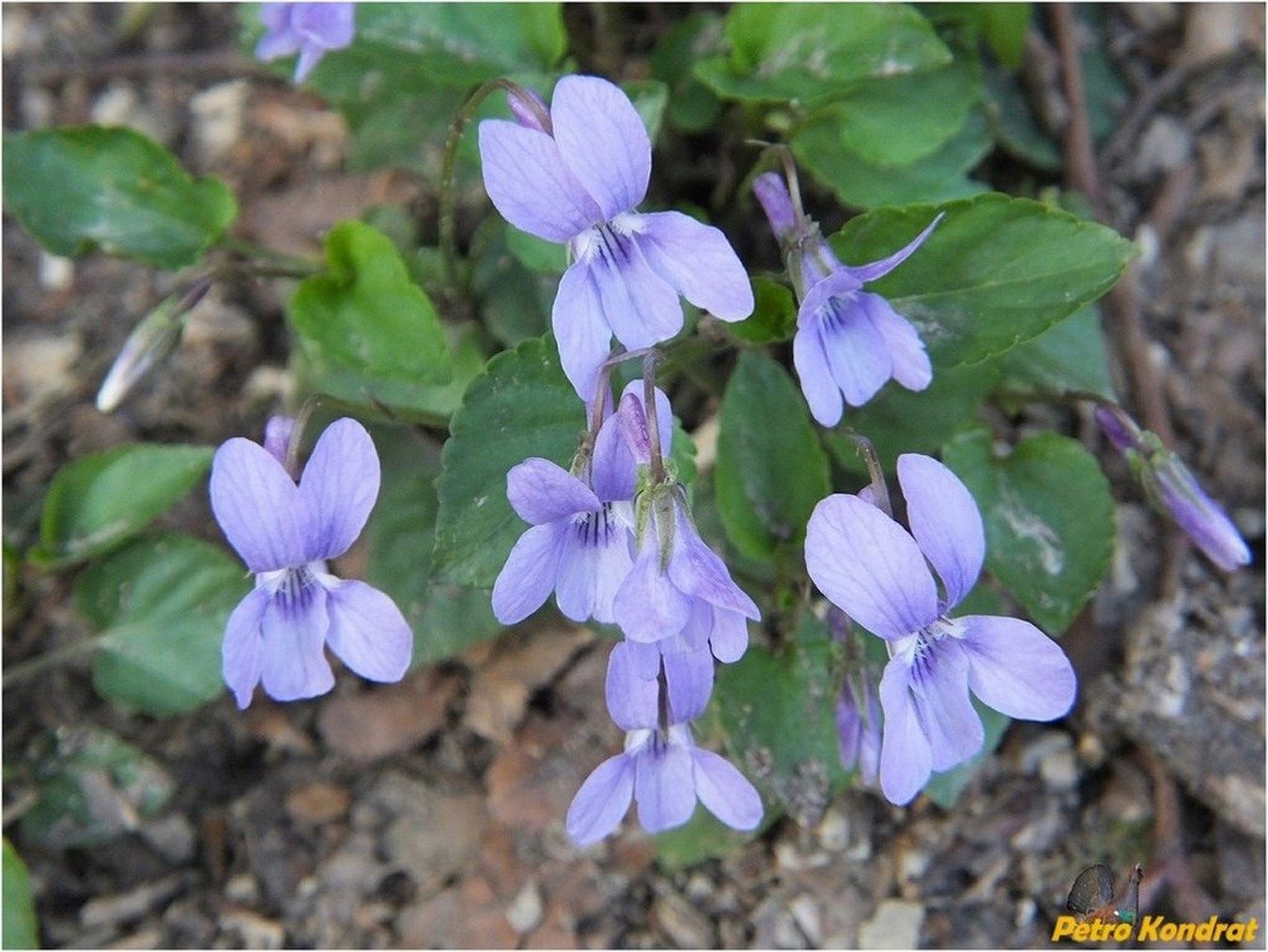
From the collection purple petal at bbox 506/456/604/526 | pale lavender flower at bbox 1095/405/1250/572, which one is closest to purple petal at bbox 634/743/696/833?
purple petal at bbox 506/456/604/526

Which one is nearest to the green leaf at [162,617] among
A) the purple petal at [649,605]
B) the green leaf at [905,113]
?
the purple petal at [649,605]

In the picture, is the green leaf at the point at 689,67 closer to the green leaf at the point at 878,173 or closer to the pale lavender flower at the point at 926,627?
the green leaf at the point at 878,173

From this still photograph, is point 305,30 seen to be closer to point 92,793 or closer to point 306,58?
point 306,58

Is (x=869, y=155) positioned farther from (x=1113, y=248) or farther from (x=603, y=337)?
(x=603, y=337)

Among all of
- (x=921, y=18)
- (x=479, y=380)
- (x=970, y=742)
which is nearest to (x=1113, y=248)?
(x=921, y=18)

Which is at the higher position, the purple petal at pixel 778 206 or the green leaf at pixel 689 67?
the purple petal at pixel 778 206

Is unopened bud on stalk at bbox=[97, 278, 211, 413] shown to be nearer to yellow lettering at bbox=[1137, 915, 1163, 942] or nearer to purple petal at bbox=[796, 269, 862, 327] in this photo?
purple petal at bbox=[796, 269, 862, 327]
